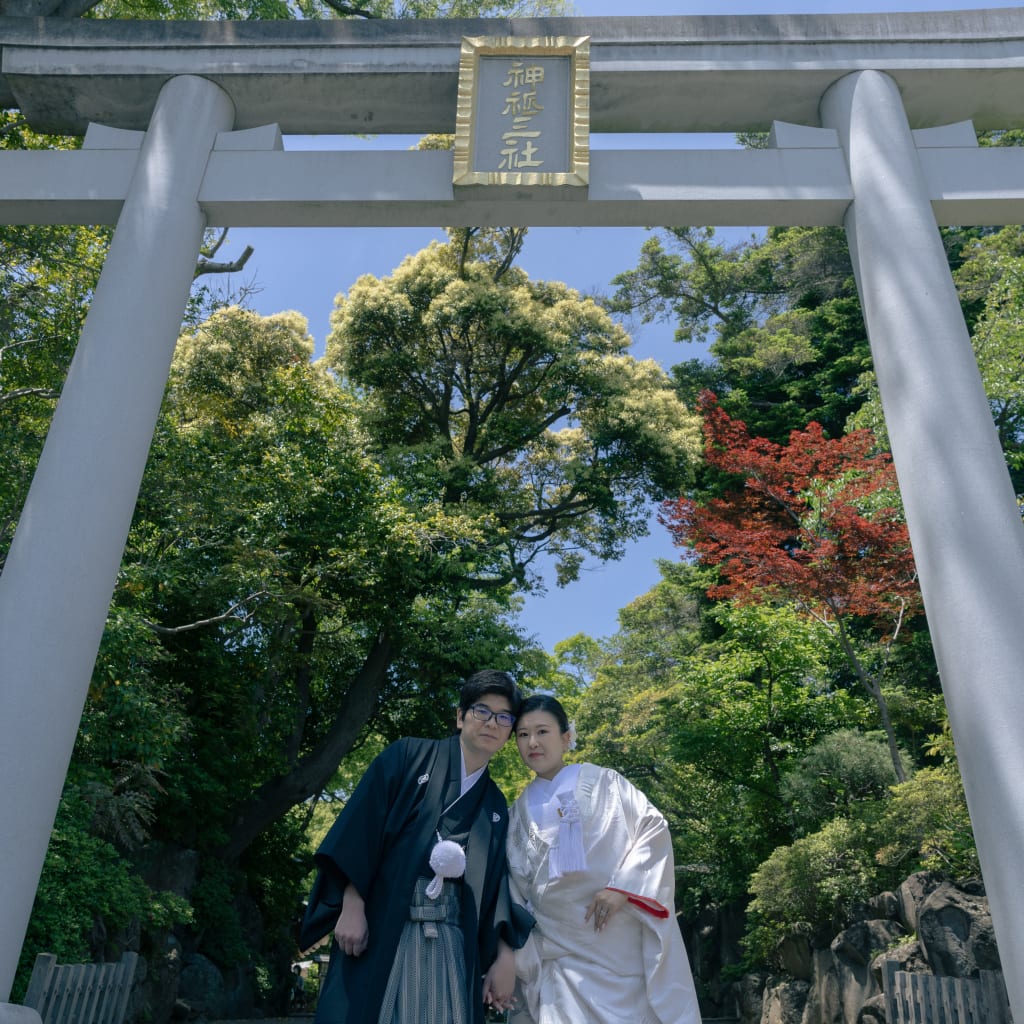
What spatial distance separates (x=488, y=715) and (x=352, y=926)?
672 mm

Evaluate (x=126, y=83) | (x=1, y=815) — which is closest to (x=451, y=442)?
(x=126, y=83)

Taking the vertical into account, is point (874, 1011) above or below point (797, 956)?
below

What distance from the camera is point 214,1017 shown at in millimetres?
10430

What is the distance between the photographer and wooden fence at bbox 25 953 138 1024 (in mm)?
5113

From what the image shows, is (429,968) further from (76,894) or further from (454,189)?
(76,894)

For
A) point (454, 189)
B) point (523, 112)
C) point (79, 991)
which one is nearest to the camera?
point (454, 189)

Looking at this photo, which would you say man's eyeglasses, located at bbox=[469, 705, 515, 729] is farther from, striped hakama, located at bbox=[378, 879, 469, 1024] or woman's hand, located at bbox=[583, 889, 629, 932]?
woman's hand, located at bbox=[583, 889, 629, 932]

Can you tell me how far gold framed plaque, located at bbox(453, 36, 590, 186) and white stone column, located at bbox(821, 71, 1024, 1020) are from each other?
4.00 feet

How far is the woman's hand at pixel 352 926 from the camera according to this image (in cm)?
242

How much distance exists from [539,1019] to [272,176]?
3.49 m

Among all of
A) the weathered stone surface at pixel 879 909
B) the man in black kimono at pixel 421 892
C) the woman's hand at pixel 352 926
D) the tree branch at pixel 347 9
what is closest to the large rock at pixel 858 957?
the weathered stone surface at pixel 879 909

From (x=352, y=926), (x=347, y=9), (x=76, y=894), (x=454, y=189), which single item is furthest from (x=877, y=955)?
(x=347, y=9)

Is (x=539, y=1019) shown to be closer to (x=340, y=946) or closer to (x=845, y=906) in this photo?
(x=340, y=946)

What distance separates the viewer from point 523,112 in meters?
4.20
